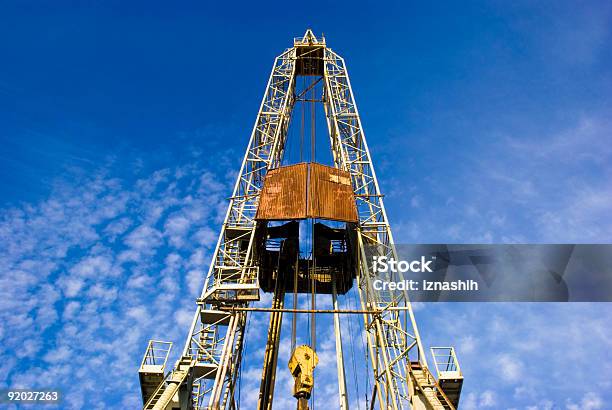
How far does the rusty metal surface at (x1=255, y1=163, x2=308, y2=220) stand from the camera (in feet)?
82.0

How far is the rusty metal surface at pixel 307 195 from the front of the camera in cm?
2495

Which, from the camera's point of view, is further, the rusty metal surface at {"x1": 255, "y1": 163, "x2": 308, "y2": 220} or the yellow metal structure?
the rusty metal surface at {"x1": 255, "y1": 163, "x2": 308, "y2": 220}

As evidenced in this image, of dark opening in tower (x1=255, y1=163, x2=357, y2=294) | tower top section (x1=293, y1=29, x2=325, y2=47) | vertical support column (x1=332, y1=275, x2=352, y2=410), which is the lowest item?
vertical support column (x1=332, y1=275, x2=352, y2=410)

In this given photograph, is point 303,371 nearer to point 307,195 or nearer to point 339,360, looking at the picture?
point 339,360

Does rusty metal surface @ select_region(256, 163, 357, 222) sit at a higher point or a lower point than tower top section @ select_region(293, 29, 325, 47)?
lower

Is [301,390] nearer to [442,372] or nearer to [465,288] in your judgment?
[442,372]

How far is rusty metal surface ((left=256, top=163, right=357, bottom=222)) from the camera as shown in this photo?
982 inches

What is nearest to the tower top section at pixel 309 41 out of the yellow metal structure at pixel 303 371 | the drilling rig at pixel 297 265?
the drilling rig at pixel 297 265

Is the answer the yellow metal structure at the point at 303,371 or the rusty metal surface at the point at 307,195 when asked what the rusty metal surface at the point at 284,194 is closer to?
the rusty metal surface at the point at 307,195

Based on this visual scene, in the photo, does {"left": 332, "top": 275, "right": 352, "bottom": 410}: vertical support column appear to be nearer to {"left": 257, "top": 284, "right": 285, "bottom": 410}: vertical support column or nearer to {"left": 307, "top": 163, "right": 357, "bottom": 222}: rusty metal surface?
{"left": 257, "top": 284, "right": 285, "bottom": 410}: vertical support column

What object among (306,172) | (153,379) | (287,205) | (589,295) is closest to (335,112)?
(306,172)

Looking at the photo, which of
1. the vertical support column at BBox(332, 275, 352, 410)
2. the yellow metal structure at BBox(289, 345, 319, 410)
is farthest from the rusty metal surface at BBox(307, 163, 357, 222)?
the yellow metal structure at BBox(289, 345, 319, 410)

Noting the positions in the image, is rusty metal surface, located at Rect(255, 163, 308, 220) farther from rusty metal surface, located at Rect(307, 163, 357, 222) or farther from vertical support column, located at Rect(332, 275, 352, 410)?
vertical support column, located at Rect(332, 275, 352, 410)

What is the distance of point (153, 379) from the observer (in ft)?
63.8
